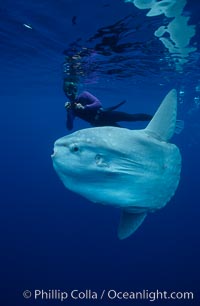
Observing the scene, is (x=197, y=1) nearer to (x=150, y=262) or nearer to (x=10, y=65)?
(x=150, y=262)

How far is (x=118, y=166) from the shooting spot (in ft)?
9.12

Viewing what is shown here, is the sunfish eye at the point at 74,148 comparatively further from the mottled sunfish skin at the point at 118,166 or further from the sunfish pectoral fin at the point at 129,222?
the sunfish pectoral fin at the point at 129,222

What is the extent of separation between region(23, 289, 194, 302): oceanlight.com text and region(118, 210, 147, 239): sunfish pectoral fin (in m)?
8.72

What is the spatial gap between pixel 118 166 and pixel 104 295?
10642mm

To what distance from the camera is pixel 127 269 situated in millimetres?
13789

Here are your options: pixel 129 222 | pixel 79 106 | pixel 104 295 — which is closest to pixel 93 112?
pixel 79 106

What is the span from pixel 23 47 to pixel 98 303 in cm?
1158

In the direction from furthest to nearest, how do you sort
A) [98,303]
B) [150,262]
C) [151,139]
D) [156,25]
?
[150,262] < [98,303] < [156,25] < [151,139]

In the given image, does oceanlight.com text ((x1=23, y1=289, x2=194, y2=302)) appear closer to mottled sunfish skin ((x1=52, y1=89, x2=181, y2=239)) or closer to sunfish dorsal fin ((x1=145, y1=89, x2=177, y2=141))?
sunfish dorsal fin ((x1=145, y1=89, x2=177, y2=141))

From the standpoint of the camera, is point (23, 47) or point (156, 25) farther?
point (23, 47)

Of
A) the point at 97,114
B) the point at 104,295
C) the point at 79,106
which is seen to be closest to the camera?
the point at 97,114

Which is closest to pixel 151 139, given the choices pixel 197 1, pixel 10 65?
pixel 197 1

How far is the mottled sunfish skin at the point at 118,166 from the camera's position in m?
2.67

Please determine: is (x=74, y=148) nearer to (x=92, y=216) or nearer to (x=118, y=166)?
(x=118, y=166)
